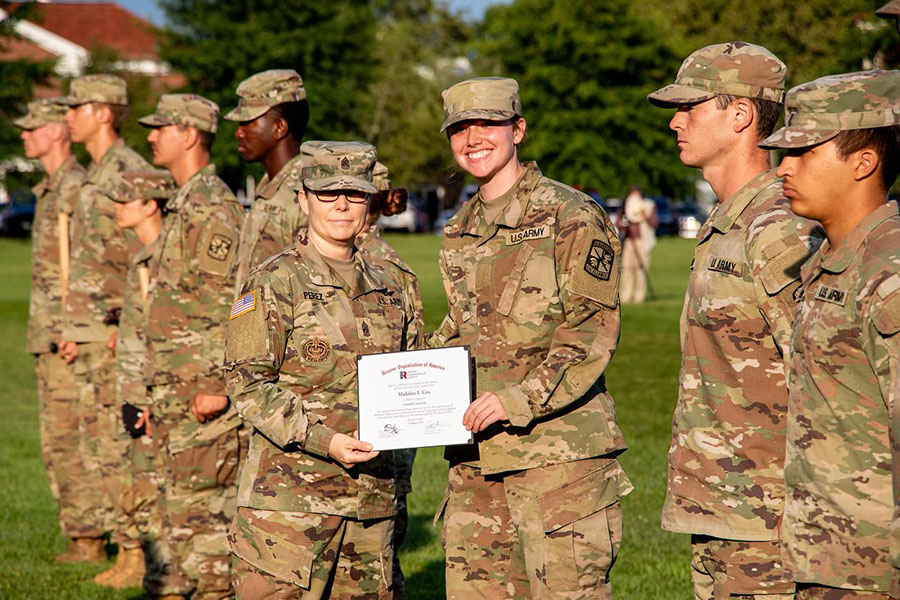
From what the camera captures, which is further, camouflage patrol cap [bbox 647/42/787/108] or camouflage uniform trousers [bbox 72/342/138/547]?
camouflage uniform trousers [bbox 72/342/138/547]

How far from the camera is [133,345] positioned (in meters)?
7.70

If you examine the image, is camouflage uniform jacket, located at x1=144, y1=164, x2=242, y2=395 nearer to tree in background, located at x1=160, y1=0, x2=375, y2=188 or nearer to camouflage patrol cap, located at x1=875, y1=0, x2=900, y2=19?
camouflage patrol cap, located at x1=875, y1=0, x2=900, y2=19

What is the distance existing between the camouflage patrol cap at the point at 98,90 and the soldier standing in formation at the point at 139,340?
4.96 feet

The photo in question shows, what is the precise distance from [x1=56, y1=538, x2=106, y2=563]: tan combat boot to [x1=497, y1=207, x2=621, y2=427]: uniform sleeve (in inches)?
206

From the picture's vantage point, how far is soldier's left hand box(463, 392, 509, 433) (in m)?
4.71

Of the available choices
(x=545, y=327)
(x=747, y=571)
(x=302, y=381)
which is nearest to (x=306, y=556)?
(x=302, y=381)

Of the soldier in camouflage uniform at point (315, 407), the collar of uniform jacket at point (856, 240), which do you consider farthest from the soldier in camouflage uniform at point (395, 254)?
the collar of uniform jacket at point (856, 240)

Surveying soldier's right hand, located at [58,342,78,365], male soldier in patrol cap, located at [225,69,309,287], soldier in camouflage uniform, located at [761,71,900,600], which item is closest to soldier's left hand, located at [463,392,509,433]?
soldier in camouflage uniform, located at [761,71,900,600]

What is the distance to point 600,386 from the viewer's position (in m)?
5.05

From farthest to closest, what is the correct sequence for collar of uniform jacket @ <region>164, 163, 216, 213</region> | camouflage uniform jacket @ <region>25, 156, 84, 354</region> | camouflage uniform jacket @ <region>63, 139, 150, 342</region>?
camouflage uniform jacket @ <region>25, 156, 84, 354</region>, camouflage uniform jacket @ <region>63, 139, 150, 342</region>, collar of uniform jacket @ <region>164, 163, 216, 213</region>

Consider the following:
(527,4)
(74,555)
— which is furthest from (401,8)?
(74,555)

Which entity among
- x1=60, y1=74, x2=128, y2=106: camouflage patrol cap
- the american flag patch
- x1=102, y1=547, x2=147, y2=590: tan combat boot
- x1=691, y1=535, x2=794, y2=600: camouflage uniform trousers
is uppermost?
x1=60, y1=74, x2=128, y2=106: camouflage patrol cap

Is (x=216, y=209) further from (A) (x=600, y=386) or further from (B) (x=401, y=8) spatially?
(B) (x=401, y=8)

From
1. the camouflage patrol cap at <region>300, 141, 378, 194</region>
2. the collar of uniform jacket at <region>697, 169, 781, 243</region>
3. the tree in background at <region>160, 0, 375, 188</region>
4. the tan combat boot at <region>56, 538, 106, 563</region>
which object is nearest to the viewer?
the collar of uniform jacket at <region>697, 169, 781, 243</region>
